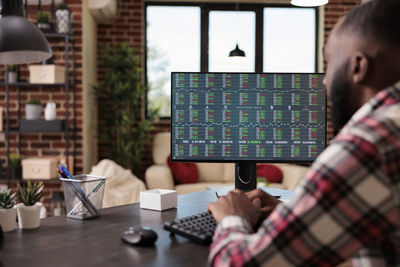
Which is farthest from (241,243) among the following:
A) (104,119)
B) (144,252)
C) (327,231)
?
(104,119)

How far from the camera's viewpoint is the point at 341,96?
0.88 m

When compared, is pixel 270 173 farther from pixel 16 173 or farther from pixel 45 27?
pixel 45 27

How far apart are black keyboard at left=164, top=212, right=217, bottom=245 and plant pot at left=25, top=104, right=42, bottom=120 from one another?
10.2 feet

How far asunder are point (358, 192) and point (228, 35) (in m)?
4.76

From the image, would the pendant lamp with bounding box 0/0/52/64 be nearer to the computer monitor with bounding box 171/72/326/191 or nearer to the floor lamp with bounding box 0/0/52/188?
the floor lamp with bounding box 0/0/52/188

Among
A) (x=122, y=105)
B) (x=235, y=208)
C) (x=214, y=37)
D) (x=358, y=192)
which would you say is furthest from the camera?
(x=214, y=37)

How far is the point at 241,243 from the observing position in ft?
2.61

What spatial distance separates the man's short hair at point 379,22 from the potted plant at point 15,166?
3.71m

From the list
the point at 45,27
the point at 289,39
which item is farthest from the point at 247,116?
the point at 289,39

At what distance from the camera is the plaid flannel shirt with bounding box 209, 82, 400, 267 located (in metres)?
0.67

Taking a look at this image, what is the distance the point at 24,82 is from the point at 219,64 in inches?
88.9

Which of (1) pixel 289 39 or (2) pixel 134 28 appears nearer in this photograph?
(2) pixel 134 28

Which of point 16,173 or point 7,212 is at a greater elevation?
point 7,212

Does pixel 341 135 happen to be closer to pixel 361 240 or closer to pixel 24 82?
pixel 361 240
